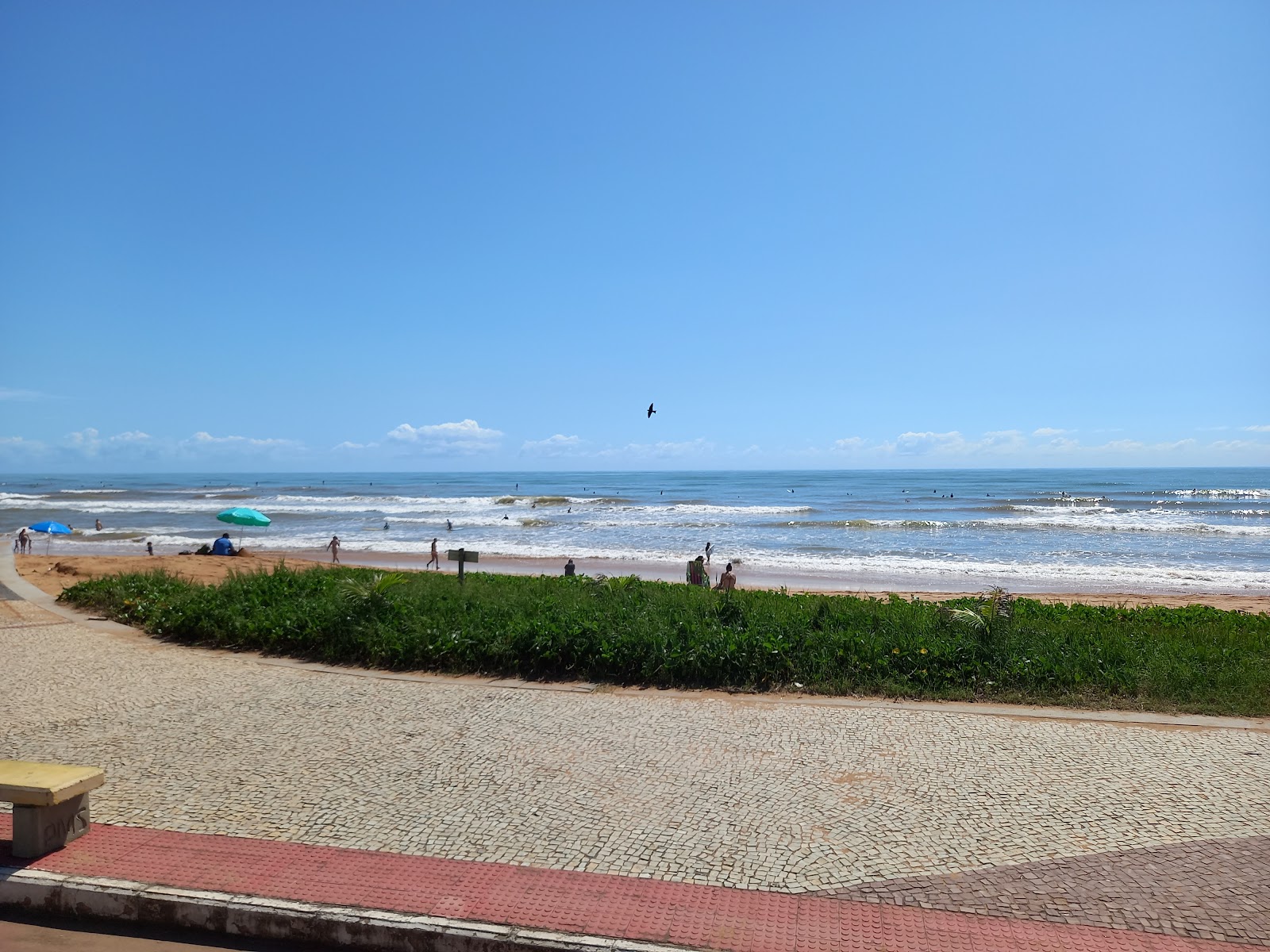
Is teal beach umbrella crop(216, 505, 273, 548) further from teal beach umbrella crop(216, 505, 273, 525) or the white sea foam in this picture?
the white sea foam

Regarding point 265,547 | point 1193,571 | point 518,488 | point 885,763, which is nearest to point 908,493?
point 518,488

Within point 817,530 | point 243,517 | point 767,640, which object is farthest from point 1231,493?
point 767,640

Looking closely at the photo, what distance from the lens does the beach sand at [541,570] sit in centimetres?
1811

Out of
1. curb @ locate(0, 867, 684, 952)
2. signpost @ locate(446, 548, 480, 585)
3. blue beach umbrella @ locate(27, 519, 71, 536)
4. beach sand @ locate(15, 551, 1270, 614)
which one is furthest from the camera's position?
blue beach umbrella @ locate(27, 519, 71, 536)

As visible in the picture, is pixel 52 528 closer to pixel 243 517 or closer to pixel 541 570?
pixel 243 517

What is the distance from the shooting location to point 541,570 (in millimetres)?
25766

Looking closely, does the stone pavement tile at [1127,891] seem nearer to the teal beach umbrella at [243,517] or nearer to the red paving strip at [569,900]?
the red paving strip at [569,900]

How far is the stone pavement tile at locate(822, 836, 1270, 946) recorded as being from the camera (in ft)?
12.9

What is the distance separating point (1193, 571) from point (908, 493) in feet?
168

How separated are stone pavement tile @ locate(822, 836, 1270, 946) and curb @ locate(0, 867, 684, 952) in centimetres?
153

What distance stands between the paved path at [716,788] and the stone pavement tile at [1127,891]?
0.05 ft

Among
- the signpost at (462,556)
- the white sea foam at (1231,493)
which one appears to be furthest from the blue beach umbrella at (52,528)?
the white sea foam at (1231,493)

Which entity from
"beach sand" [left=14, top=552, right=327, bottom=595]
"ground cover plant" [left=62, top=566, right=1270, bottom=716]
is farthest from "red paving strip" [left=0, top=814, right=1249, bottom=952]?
"beach sand" [left=14, top=552, right=327, bottom=595]

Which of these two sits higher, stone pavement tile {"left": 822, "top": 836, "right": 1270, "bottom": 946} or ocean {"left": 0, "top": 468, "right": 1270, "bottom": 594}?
stone pavement tile {"left": 822, "top": 836, "right": 1270, "bottom": 946}
